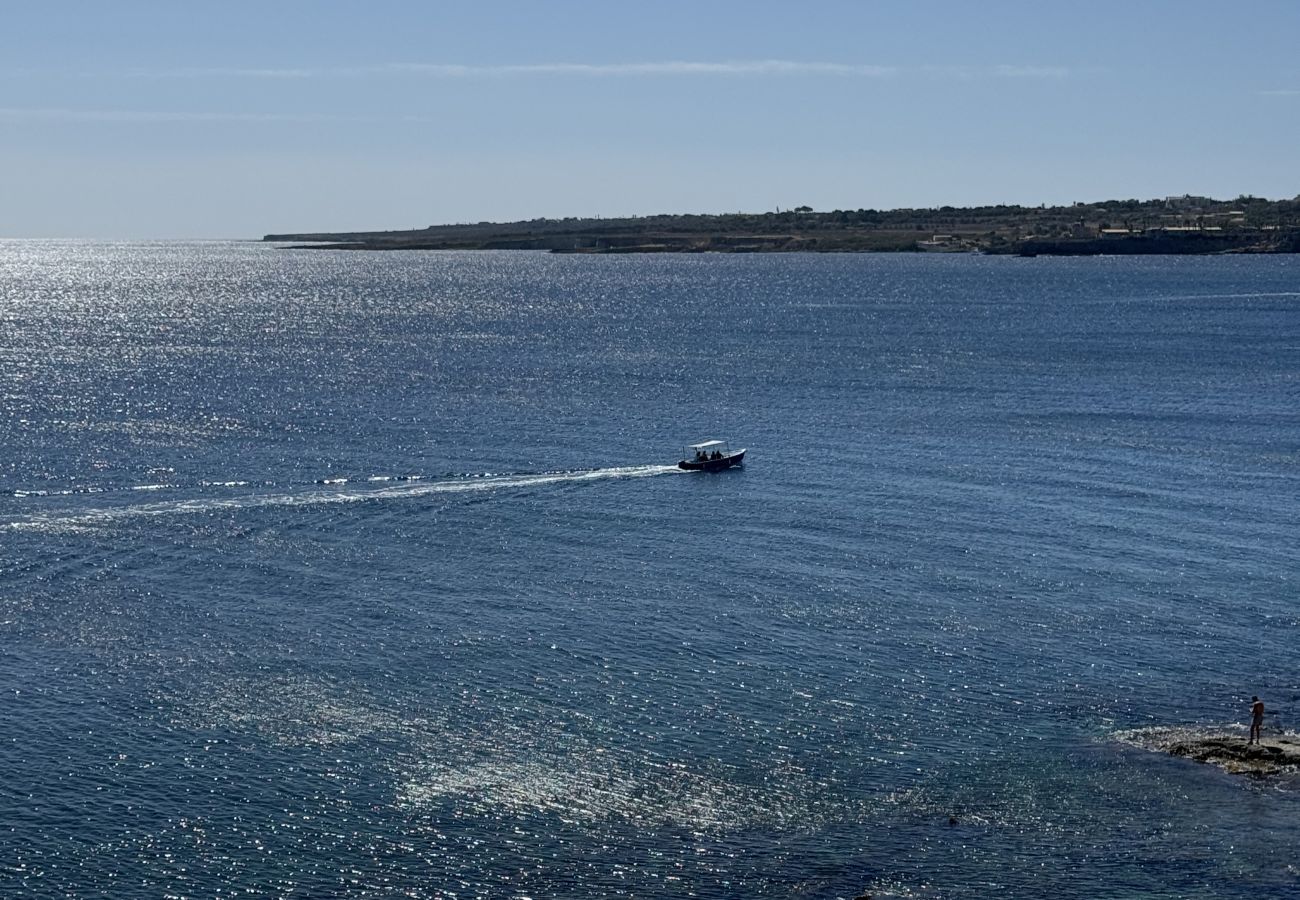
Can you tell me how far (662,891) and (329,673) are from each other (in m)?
26.5

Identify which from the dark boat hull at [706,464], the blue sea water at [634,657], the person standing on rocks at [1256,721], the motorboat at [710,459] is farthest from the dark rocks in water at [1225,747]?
the motorboat at [710,459]

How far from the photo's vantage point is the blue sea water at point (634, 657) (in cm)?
5419

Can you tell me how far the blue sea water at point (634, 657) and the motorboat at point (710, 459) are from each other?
5.46 feet

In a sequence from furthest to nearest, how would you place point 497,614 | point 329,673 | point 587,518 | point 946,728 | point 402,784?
point 587,518
point 497,614
point 329,673
point 946,728
point 402,784

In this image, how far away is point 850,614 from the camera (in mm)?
81625

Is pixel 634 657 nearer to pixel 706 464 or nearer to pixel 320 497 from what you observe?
pixel 320 497

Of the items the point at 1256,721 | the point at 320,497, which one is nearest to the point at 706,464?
the point at 320,497

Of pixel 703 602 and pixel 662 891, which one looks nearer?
pixel 662 891

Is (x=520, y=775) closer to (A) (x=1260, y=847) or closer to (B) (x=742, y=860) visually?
(B) (x=742, y=860)

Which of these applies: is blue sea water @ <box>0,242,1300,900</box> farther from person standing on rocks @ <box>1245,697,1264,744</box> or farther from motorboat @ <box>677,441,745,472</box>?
person standing on rocks @ <box>1245,697,1264,744</box>

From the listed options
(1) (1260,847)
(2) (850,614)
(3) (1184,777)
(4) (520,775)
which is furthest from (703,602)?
(1) (1260,847)

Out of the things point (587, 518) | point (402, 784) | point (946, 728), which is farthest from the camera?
point (587, 518)

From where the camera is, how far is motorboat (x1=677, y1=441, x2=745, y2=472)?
11931 cm

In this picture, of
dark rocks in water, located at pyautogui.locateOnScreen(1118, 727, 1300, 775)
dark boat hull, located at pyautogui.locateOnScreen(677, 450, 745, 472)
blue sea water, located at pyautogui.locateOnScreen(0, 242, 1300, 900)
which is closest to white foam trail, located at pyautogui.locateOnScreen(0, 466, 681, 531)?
blue sea water, located at pyautogui.locateOnScreen(0, 242, 1300, 900)
